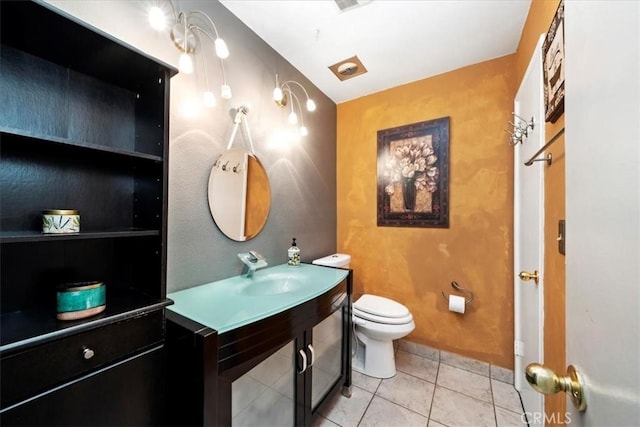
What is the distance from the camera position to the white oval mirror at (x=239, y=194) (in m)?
1.37

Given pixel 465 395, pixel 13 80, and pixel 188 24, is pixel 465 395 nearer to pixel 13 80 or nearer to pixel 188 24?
pixel 13 80

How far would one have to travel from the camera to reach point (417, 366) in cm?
194

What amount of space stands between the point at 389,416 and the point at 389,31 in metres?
2.44

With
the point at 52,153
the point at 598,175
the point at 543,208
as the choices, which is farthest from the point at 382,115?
the point at 52,153

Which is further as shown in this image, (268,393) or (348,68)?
(348,68)

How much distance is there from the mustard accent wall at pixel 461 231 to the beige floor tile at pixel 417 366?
15 cm

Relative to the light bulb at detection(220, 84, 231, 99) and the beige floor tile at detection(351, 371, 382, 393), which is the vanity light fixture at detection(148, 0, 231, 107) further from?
the beige floor tile at detection(351, 371, 382, 393)

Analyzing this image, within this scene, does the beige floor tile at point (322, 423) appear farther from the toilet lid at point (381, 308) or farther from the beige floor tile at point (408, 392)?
the toilet lid at point (381, 308)

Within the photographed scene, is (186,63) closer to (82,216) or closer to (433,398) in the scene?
(82,216)

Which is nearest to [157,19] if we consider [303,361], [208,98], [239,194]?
[208,98]

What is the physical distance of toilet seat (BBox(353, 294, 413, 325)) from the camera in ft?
5.61

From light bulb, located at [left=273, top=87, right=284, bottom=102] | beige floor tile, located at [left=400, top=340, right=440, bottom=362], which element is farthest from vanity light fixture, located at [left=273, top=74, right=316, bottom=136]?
beige floor tile, located at [left=400, top=340, right=440, bottom=362]

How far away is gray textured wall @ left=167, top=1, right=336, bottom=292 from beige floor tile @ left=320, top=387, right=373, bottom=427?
98 cm

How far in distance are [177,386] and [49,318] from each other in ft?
1.40
